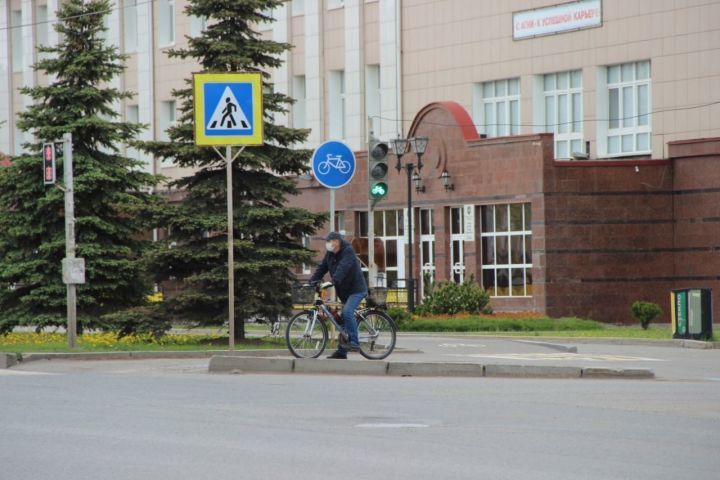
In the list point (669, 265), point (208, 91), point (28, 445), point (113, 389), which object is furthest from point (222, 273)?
point (669, 265)

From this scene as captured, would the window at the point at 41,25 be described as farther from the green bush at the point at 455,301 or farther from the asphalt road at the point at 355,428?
the asphalt road at the point at 355,428

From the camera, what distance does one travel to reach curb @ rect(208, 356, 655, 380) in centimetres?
1831

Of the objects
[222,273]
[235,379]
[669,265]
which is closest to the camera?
[235,379]

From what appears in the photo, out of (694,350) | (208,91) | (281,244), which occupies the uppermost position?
(208,91)

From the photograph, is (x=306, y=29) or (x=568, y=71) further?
(x=306, y=29)

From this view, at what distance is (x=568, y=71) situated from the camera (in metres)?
46.3

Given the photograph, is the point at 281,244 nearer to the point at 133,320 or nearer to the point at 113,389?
the point at 133,320

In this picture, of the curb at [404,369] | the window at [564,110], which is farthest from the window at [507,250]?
the curb at [404,369]

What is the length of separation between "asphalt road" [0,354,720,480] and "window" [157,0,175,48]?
4476 cm

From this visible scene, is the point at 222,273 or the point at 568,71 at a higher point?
the point at 568,71

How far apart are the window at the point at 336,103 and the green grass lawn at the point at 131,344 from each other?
2700 cm

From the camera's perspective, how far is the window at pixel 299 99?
2207 inches

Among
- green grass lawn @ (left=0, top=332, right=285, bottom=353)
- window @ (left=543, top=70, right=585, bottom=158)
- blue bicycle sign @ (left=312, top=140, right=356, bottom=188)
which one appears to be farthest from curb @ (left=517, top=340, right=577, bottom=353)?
window @ (left=543, top=70, right=585, bottom=158)

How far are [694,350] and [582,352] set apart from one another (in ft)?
7.58
